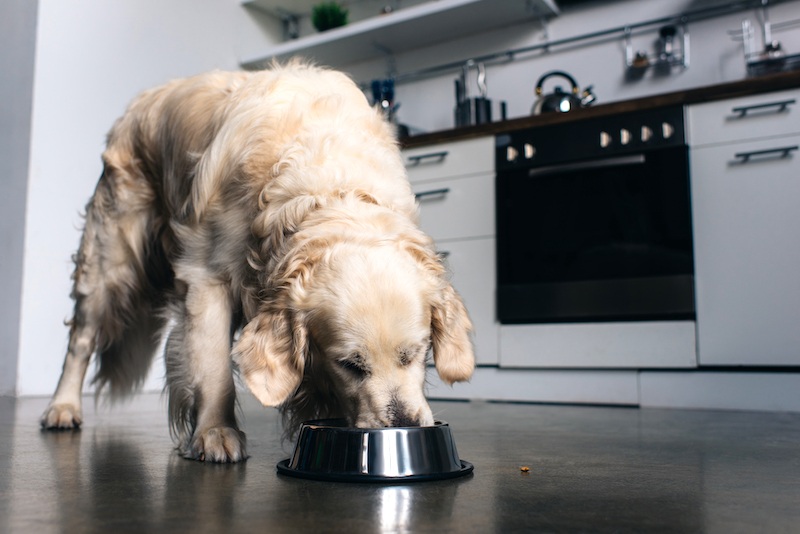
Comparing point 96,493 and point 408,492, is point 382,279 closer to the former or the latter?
point 408,492

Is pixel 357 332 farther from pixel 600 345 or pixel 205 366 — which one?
pixel 600 345

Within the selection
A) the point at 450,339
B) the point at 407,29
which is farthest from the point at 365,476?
the point at 407,29

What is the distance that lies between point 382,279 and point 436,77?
11.8 ft

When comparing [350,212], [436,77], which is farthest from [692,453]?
[436,77]

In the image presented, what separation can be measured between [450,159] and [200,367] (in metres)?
2.36

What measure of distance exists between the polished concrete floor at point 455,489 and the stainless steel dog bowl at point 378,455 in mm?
35

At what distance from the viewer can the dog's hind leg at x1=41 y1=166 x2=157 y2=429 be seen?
230 cm

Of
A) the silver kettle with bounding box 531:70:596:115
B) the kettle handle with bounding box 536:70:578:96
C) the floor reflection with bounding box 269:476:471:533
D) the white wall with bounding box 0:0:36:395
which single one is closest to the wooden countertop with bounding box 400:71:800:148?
the silver kettle with bounding box 531:70:596:115

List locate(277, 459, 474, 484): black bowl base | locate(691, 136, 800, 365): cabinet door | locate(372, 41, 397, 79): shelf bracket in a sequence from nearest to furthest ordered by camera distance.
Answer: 1. locate(277, 459, 474, 484): black bowl base
2. locate(691, 136, 800, 365): cabinet door
3. locate(372, 41, 397, 79): shelf bracket

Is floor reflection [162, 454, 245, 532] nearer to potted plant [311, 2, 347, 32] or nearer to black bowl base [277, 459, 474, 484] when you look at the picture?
black bowl base [277, 459, 474, 484]

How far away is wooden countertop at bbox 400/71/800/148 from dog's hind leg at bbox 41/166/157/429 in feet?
3.76

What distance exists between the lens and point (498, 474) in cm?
139

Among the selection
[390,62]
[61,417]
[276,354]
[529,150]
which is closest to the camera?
[276,354]

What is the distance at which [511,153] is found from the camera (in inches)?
141
